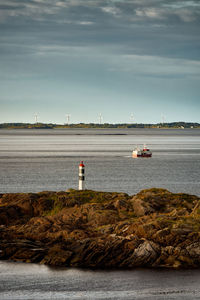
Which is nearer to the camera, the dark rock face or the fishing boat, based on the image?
the dark rock face

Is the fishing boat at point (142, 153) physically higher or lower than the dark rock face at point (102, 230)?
lower

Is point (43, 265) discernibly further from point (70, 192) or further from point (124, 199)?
point (70, 192)

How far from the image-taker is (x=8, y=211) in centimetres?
2008

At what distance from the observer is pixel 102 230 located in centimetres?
1734

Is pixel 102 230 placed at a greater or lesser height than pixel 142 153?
greater

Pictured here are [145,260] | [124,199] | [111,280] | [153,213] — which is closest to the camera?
[111,280]

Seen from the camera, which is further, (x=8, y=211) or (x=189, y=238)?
(x=8, y=211)

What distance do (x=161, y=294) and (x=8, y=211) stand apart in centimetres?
836

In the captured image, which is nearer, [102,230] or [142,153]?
[102,230]

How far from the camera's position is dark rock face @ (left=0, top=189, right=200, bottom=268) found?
1559 cm

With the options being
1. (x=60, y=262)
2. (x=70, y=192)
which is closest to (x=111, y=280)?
(x=60, y=262)

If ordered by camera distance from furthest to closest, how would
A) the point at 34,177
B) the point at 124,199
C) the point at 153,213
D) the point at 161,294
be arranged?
the point at 34,177 < the point at 124,199 < the point at 153,213 < the point at 161,294

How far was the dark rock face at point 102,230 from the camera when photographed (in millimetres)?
15594

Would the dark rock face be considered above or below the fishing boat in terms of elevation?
above
